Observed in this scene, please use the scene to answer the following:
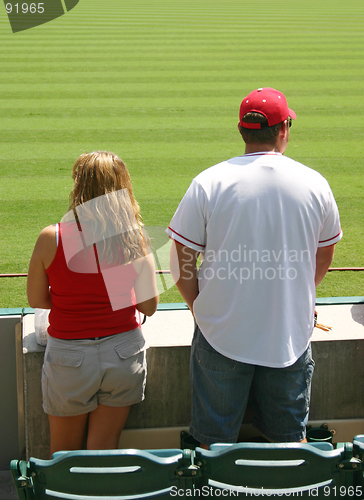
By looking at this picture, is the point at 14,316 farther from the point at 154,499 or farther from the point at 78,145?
the point at 78,145

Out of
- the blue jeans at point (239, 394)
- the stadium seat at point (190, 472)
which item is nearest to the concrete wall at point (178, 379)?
the blue jeans at point (239, 394)

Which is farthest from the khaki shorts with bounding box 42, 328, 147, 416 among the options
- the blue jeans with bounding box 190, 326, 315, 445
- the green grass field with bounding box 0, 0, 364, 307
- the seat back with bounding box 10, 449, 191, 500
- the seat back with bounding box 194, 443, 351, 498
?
the green grass field with bounding box 0, 0, 364, 307

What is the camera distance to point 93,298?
2.01 meters

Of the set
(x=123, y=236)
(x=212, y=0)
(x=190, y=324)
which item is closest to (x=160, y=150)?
(x=190, y=324)

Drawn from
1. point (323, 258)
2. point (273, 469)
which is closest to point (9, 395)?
point (273, 469)

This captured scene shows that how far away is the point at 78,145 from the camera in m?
7.94

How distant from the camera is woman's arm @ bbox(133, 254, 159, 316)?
205 centimetres

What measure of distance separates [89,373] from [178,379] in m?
0.63

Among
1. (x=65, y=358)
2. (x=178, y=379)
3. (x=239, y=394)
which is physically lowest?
(x=178, y=379)

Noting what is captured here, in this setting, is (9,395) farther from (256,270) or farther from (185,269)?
(256,270)

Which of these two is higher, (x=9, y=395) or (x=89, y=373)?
(x=89, y=373)

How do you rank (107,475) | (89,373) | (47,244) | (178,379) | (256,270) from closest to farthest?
1. (107,475)
2. (256,270)
3. (47,244)
4. (89,373)
5. (178,379)

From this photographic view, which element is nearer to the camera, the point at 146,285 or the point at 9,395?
the point at 146,285

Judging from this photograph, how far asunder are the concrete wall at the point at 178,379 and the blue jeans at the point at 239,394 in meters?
Result: 0.47
